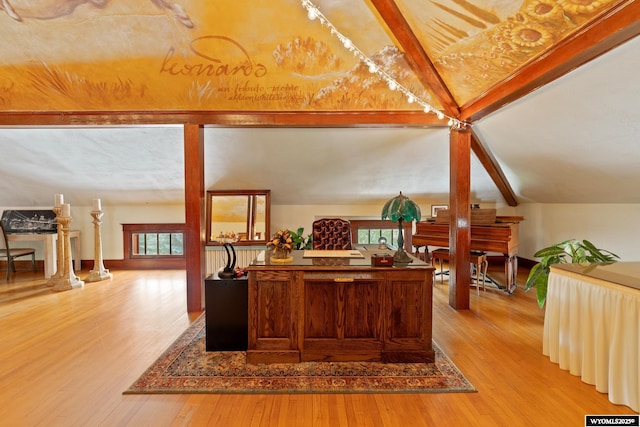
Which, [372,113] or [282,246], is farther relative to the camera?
[372,113]

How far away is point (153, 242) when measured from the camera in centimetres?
683

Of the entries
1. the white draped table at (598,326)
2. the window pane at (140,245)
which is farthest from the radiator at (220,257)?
the white draped table at (598,326)

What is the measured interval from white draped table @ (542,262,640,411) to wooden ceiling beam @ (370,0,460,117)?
7.38ft

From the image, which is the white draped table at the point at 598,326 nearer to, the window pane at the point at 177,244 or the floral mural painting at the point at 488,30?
the floral mural painting at the point at 488,30

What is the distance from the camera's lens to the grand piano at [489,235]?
4.78 metres

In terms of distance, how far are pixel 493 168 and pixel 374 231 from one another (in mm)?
2563

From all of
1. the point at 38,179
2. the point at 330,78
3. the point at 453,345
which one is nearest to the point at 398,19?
the point at 330,78

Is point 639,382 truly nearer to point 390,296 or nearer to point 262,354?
point 390,296

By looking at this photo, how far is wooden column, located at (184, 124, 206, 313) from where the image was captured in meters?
4.16

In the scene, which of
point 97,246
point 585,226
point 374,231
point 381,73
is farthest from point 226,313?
point 585,226

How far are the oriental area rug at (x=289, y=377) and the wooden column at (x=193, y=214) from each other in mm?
1287

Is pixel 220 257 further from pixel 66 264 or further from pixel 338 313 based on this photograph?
pixel 338 313

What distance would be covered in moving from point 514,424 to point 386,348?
103 cm

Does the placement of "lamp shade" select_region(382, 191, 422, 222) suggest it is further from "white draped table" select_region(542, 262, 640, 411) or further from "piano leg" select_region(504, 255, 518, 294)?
"piano leg" select_region(504, 255, 518, 294)
